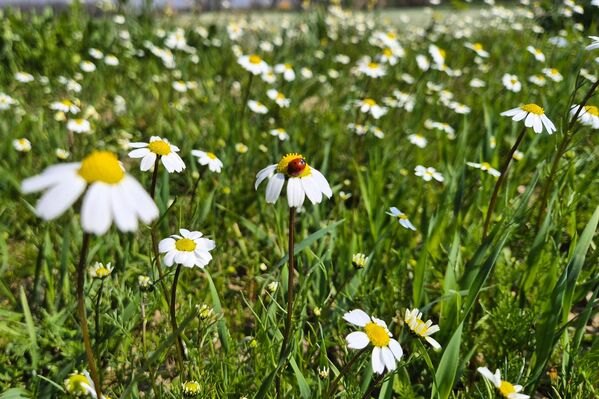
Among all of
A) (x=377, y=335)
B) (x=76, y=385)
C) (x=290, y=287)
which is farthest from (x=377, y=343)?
(x=76, y=385)

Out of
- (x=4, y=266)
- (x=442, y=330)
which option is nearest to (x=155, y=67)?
(x=4, y=266)

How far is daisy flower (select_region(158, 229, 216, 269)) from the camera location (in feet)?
4.10

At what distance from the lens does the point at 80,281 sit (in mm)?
908

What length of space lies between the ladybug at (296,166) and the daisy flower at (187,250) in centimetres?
37

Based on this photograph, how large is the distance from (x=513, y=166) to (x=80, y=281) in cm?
259

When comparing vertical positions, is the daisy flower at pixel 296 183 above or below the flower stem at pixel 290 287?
above

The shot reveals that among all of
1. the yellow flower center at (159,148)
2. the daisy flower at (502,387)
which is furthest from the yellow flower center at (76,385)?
the daisy flower at (502,387)

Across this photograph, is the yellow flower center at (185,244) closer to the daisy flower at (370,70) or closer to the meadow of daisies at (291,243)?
the meadow of daisies at (291,243)

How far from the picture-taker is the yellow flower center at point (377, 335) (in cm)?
111

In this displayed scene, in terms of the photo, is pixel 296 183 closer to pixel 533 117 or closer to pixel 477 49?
pixel 533 117

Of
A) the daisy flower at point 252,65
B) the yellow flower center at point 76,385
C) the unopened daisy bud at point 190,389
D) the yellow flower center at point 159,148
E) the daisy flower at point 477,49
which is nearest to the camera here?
the yellow flower center at point 76,385

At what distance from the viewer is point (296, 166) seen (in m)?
1.10

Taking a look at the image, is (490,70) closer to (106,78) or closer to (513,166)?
(513,166)

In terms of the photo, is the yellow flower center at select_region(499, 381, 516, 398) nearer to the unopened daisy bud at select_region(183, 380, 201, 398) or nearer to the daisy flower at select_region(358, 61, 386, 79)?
the unopened daisy bud at select_region(183, 380, 201, 398)
